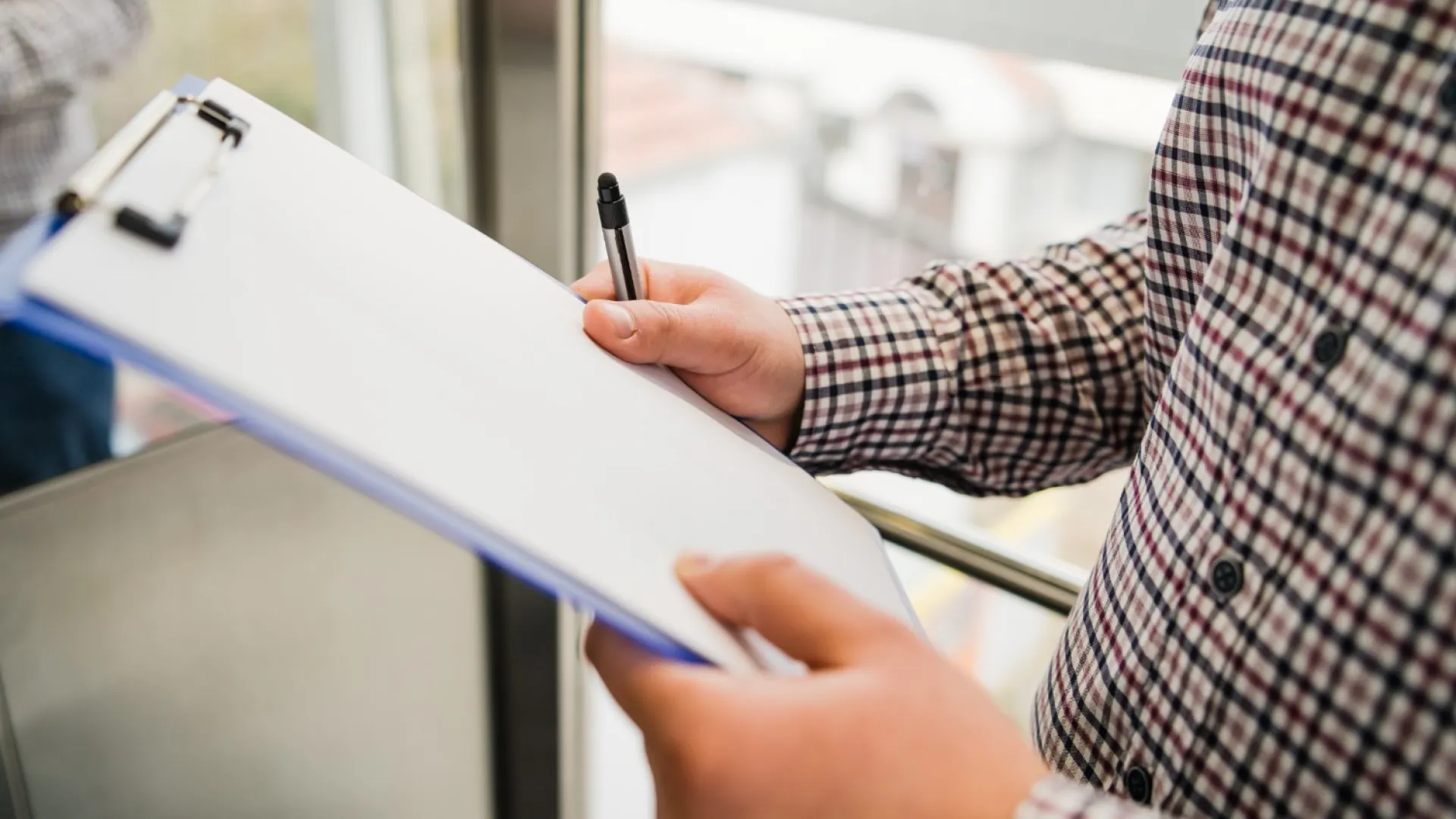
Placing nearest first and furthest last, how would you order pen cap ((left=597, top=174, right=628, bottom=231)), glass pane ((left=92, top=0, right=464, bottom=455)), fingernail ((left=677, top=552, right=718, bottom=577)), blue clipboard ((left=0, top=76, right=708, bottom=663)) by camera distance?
blue clipboard ((left=0, top=76, right=708, bottom=663)) → fingernail ((left=677, top=552, right=718, bottom=577)) → pen cap ((left=597, top=174, right=628, bottom=231)) → glass pane ((left=92, top=0, right=464, bottom=455))

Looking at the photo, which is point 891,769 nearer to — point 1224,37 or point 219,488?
point 1224,37

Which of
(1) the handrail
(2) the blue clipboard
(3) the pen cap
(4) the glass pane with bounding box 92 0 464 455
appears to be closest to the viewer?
(2) the blue clipboard

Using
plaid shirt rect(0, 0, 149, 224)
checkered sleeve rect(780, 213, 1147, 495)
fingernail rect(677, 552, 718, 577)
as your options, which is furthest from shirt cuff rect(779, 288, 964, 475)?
plaid shirt rect(0, 0, 149, 224)

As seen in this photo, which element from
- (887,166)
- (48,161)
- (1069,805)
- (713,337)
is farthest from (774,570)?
(887,166)

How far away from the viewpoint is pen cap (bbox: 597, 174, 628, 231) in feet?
1.79

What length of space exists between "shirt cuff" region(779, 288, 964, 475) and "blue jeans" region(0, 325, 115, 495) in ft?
1.61

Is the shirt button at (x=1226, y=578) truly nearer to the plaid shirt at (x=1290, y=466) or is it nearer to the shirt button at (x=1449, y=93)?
the plaid shirt at (x=1290, y=466)

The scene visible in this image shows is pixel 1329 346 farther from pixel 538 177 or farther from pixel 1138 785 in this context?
pixel 538 177

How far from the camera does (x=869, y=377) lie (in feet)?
2.13

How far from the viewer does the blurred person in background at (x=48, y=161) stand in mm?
654

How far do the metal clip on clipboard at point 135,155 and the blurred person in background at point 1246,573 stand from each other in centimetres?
19

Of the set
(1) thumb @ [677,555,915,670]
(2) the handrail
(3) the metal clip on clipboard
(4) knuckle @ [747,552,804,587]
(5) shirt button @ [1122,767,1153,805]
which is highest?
(3) the metal clip on clipboard

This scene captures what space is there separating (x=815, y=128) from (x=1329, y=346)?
84cm

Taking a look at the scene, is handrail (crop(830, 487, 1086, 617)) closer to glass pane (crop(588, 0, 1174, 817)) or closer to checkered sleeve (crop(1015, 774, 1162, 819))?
glass pane (crop(588, 0, 1174, 817))
